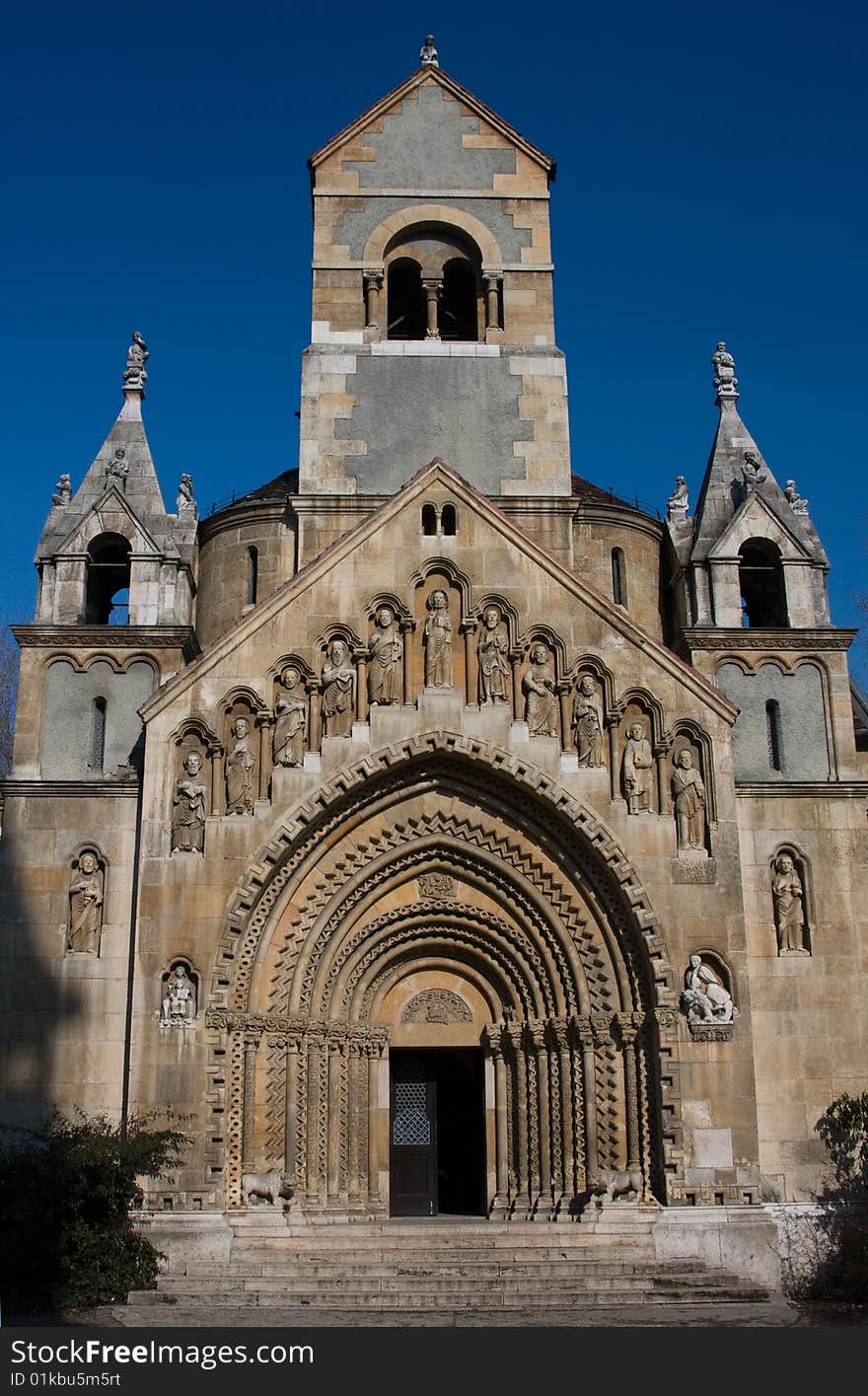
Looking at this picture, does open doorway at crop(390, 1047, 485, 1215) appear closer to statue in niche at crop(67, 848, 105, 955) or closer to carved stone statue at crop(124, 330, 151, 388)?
statue in niche at crop(67, 848, 105, 955)

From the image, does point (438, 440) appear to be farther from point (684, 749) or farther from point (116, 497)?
point (684, 749)

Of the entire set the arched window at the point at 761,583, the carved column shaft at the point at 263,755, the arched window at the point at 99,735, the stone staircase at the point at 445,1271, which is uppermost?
the arched window at the point at 761,583

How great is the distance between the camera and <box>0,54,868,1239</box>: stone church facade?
2036 centimetres

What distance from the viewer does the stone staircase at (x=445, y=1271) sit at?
1786cm

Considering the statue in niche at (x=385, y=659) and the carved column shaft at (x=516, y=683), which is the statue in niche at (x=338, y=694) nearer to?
the statue in niche at (x=385, y=659)

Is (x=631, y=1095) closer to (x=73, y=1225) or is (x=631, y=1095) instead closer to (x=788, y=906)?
(x=788, y=906)

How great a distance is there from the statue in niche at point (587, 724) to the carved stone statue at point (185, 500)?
7.98 meters

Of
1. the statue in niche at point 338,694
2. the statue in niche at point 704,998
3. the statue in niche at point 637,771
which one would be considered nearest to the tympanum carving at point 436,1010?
the statue in niche at point 704,998

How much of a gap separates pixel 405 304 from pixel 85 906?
13.2 meters

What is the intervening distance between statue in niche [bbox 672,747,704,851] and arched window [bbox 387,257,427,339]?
1078 cm

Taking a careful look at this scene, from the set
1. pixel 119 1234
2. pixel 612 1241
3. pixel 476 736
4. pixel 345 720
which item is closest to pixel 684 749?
pixel 476 736

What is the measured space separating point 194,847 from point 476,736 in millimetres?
4268

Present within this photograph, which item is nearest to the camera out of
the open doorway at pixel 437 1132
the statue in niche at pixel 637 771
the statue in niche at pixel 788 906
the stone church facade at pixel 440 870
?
the stone church facade at pixel 440 870

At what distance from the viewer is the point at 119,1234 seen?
18.2 metres
